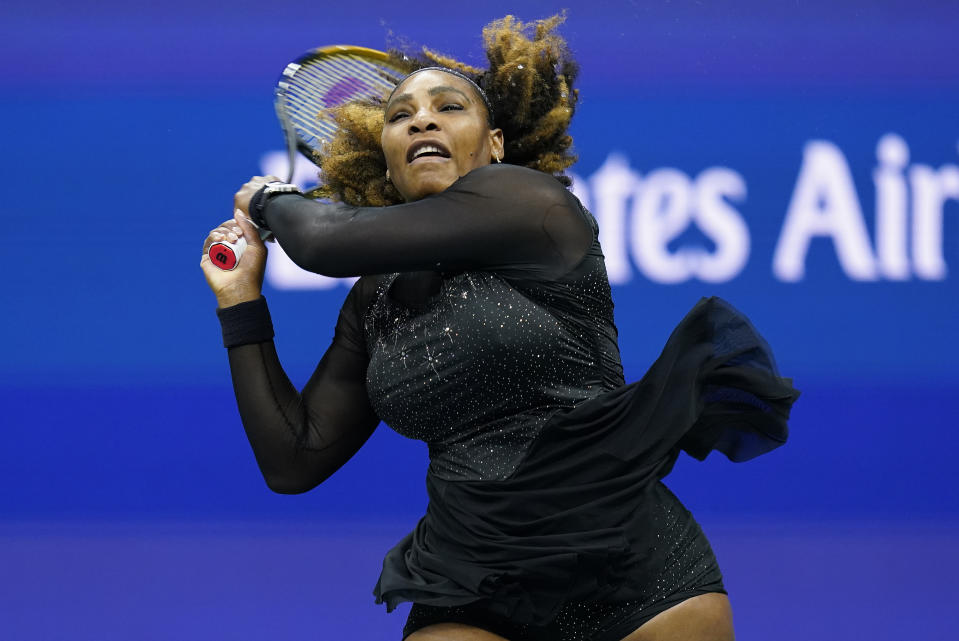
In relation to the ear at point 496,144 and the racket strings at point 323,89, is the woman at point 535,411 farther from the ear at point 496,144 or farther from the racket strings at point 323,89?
the racket strings at point 323,89

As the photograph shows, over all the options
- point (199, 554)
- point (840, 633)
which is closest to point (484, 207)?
point (840, 633)

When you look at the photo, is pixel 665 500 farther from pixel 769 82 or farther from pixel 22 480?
pixel 22 480

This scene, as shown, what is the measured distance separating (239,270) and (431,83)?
0.41 meters

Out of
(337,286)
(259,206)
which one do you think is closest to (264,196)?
(259,206)

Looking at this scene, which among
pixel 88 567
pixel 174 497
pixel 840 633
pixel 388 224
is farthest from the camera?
pixel 174 497

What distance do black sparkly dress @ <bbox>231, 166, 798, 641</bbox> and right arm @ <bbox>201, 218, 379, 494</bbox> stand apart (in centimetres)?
19

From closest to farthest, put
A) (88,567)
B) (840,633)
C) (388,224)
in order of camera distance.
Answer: (388,224), (840,633), (88,567)

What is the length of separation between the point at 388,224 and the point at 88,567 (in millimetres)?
2074

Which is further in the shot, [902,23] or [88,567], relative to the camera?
[902,23]

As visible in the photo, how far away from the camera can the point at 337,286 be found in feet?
11.5

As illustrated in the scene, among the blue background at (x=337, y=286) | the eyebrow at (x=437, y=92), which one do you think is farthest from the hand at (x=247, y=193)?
the blue background at (x=337, y=286)

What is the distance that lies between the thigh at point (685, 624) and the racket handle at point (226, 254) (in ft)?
2.58

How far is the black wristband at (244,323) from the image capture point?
5.80 ft

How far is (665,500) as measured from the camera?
1.62 m
